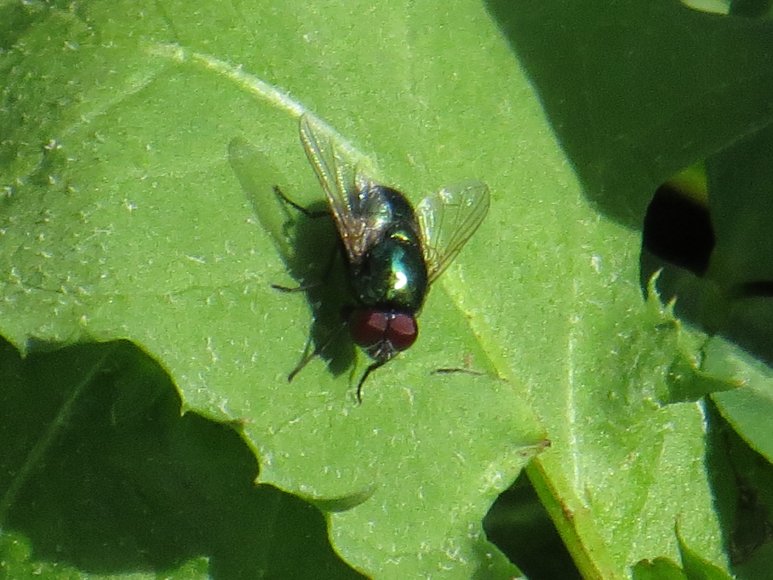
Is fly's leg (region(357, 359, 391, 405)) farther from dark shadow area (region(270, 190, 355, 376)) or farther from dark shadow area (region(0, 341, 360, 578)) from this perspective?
dark shadow area (region(0, 341, 360, 578))

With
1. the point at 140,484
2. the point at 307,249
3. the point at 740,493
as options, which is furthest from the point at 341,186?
the point at 740,493

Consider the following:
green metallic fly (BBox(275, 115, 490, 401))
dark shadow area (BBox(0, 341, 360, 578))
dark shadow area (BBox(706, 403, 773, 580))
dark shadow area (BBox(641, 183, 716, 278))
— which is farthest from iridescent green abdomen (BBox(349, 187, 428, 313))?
dark shadow area (BBox(641, 183, 716, 278))

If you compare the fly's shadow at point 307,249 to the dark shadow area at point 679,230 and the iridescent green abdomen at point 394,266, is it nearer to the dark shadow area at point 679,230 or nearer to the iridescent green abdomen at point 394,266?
the iridescent green abdomen at point 394,266

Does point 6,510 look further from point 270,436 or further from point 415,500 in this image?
point 415,500

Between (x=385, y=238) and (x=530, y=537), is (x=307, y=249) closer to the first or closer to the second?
(x=385, y=238)

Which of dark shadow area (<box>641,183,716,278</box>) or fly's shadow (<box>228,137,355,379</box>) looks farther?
dark shadow area (<box>641,183,716,278</box>)
